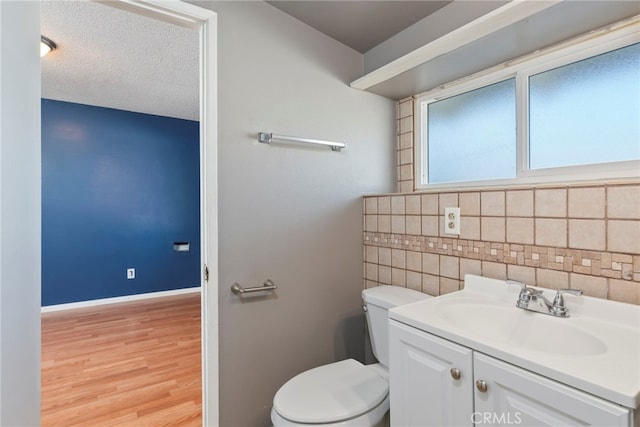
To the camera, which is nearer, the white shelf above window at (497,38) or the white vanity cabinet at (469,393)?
the white vanity cabinet at (469,393)

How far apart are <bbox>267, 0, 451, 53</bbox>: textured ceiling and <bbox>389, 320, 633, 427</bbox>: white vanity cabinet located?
1.44 meters

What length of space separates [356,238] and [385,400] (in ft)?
2.80

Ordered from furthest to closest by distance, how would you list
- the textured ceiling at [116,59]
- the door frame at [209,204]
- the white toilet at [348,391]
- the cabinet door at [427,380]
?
1. the textured ceiling at [116,59]
2. the door frame at [209,204]
3. the white toilet at [348,391]
4. the cabinet door at [427,380]

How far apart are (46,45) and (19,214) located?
6.92 feet

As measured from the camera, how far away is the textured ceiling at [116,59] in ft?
5.91

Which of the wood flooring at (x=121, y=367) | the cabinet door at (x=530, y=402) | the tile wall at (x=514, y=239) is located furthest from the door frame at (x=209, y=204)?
the cabinet door at (x=530, y=402)

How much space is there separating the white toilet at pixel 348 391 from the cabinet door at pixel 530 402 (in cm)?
45

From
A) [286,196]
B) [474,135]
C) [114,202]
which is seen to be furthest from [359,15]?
[114,202]

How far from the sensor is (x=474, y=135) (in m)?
1.63

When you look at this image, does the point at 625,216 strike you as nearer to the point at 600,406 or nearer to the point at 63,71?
the point at 600,406

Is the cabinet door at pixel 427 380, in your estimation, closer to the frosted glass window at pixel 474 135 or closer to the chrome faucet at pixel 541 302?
the chrome faucet at pixel 541 302

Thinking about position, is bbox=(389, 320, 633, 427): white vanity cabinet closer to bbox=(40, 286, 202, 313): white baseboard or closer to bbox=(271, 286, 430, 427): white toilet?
bbox=(271, 286, 430, 427): white toilet

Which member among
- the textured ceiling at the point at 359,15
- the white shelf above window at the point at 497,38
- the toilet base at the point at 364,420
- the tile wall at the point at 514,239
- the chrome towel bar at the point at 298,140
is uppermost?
the textured ceiling at the point at 359,15

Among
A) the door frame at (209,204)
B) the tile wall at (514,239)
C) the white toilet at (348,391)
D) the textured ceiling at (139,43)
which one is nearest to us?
the tile wall at (514,239)
